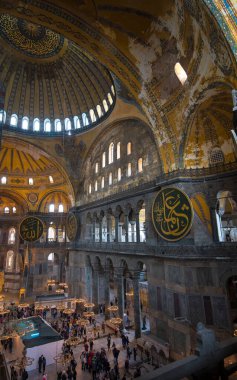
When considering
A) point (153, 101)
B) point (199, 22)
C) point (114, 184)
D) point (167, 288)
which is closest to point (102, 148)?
point (114, 184)

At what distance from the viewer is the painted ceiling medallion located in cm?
1346

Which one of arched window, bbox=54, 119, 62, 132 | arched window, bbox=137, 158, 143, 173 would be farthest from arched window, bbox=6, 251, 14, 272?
arched window, bbox=137, 158, 143, 173

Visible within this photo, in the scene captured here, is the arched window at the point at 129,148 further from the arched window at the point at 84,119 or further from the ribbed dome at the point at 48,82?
the arched window at the point at 84,119

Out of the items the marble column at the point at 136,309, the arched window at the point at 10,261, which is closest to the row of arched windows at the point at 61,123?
the marble column at the point at 136,309

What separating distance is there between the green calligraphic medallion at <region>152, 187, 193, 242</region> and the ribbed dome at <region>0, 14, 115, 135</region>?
7.37 metres

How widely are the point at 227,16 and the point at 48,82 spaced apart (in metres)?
14.4

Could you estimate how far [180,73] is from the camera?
8578 mm

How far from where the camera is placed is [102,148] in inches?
666

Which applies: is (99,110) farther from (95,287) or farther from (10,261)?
(10,261)

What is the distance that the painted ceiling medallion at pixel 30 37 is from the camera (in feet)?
44.2

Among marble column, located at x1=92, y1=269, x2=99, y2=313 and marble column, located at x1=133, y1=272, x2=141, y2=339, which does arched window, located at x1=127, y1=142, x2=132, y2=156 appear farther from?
marble column, located at x1=92, y1=269, x2=99, y2=313

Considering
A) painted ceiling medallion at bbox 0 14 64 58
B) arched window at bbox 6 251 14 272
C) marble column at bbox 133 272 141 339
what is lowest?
marble column at bbox 133 272 141 339

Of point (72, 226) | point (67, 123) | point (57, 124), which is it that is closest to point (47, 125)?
point (57, 124)

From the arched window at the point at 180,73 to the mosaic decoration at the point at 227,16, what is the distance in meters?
3.48
